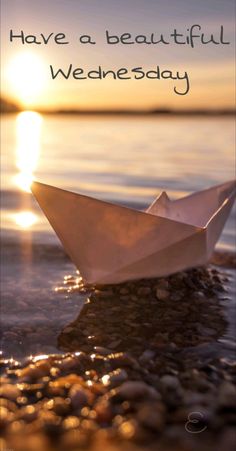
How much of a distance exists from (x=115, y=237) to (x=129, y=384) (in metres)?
1.58

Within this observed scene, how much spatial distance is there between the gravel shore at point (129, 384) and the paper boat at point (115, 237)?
246mm

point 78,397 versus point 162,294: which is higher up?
point 162,294

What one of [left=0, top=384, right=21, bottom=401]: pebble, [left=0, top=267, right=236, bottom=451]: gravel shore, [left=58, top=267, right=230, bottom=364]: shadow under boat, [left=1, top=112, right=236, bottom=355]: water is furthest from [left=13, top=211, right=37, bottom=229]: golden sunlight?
[left=0, top=384, right=21, bottom=401]: pebble

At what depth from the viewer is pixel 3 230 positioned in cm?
702

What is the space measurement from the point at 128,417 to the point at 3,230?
14.7 ft

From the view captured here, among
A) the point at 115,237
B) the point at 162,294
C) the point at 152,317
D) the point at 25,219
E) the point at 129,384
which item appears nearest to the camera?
the point at 129,384

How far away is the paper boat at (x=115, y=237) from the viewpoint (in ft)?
14.5

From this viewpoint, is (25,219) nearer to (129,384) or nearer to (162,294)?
(162,294)

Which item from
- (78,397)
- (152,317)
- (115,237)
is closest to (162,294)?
(152,317)

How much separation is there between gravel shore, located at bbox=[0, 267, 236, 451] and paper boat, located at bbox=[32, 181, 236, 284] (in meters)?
0.25

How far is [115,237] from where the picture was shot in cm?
450

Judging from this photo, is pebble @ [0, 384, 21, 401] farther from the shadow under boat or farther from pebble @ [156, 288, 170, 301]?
pebble @ [156, 288, 170, 301]

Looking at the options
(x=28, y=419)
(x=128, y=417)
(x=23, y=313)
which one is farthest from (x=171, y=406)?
(x=23, y=313)

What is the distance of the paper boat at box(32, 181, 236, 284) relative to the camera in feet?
14.5
